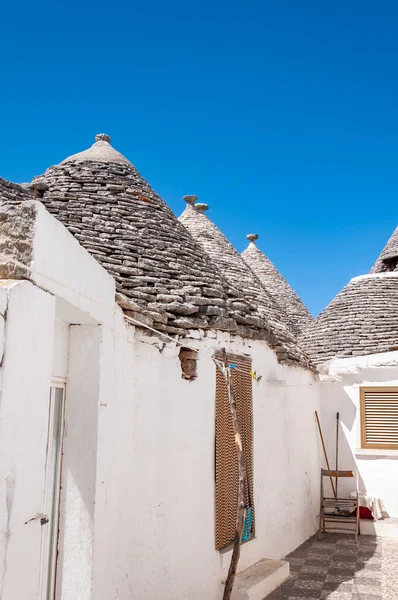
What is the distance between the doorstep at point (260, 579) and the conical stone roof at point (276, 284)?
8532 millimetres

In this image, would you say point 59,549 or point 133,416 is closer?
point 59,549

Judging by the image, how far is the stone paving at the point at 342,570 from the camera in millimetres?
6195

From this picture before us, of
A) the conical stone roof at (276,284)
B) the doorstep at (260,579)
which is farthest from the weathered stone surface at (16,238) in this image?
the conical stone roof at (276,284)

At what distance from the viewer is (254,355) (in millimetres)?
7062

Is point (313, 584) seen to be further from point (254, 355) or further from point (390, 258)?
point (390, 258)

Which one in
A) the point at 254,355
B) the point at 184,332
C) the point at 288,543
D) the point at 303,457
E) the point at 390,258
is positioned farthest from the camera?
the point at 390,258

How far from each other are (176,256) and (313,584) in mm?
4056

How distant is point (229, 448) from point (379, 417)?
457 centimetres

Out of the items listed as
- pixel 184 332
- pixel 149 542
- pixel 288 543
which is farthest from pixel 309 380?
pixel 149 542

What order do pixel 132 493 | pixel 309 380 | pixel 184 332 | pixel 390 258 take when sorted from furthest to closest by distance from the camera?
1. pixel 390 258
2. pixel 309 380
3. pixel 184 332
4. pixel 132 493

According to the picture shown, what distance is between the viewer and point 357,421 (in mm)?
9977

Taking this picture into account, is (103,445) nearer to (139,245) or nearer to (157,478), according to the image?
(157,478)

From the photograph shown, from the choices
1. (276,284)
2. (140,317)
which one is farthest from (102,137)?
(276,284)

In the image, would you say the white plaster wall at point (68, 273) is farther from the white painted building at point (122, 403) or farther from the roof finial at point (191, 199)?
the roof finial at point (191, 199)
